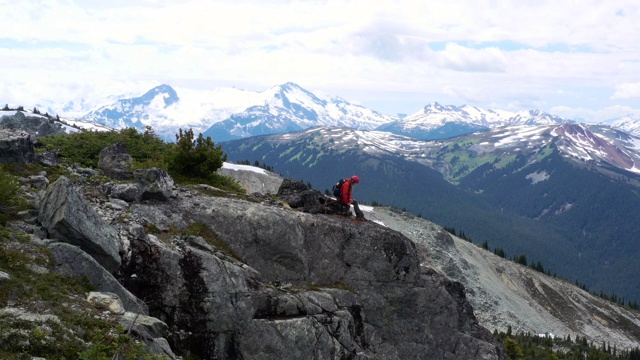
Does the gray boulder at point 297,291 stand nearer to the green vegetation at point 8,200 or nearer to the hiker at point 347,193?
the hiker at point 347,193

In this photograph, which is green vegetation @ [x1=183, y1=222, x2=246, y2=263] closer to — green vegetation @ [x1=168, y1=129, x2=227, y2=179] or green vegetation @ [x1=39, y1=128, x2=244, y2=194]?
green vegetation @ [x1=39, y1=128, x2=244, y2=194]

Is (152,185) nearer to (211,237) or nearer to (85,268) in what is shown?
(211,237)

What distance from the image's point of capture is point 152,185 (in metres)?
24.7

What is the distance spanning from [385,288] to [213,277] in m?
11.0

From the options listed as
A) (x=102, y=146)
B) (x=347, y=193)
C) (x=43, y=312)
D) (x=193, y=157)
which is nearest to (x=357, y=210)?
(x=347, y=193)

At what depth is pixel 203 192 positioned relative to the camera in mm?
27828

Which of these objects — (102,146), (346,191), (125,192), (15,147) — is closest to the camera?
(125,192)

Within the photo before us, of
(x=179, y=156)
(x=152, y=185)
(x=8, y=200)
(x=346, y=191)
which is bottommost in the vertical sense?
(x=8, y=200)

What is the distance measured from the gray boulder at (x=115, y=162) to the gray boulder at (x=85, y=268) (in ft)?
39.6

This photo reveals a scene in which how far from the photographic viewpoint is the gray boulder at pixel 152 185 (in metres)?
24.6

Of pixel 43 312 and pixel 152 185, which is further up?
pixel 152 185

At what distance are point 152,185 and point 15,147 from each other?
275 inches

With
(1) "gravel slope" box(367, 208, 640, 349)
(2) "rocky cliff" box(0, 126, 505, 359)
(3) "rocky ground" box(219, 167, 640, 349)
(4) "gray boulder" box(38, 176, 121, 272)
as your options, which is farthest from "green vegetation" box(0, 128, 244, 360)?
(1) "gravel slope" box(367, 208, 640, 349)

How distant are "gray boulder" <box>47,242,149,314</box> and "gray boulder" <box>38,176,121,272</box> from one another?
2.73ft
